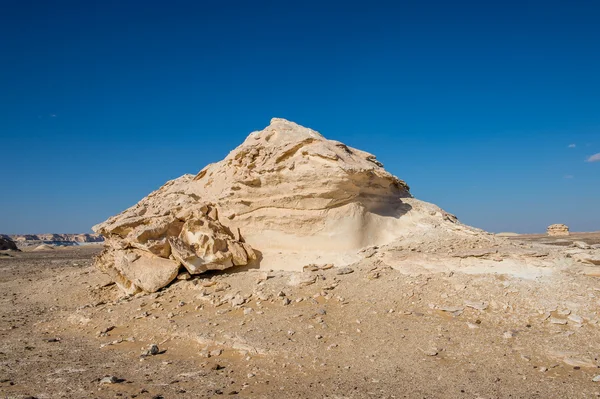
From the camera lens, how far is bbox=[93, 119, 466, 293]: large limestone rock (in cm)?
952

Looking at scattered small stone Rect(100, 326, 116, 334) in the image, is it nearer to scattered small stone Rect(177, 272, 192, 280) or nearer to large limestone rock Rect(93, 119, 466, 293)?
large limestone rock Rect(93, 119, 466, 293)

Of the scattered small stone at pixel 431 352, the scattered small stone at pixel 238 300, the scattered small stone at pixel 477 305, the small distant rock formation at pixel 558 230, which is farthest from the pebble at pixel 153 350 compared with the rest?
the small distant rock formation at pixel 558 230

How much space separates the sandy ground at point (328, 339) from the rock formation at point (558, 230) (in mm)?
41195

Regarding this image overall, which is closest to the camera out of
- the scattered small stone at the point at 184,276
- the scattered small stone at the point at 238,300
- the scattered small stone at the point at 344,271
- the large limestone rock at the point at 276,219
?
the scattered small stone at the point at 238,300

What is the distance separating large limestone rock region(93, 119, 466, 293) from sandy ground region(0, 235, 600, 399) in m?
0.70

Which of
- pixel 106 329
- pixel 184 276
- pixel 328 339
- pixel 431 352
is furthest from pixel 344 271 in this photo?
pixel 106 329

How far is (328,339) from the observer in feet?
21.1

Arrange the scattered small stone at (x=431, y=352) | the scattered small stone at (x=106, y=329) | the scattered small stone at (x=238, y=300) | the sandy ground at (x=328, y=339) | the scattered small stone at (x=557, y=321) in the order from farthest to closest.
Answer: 1. the scattered small stone at (x=238, y=300)
2. the scattered small stone at (x=106, y=329)
3. the scattered small stone at (x=557, y=321)
4. the scattered small stone at (x=431, y=352)
5. the sandy ground at (x=328, y=339)

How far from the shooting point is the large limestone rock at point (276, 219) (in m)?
9.52

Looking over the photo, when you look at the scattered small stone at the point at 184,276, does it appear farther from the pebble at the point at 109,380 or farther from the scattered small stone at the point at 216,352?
the pebble at the point at 109,380

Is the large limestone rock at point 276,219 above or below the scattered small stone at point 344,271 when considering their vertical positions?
above

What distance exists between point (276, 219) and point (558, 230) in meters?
42.9

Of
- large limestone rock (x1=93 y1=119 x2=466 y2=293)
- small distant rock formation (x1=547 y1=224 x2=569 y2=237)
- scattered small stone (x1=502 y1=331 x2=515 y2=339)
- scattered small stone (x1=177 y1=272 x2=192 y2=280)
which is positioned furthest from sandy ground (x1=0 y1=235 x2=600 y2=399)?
small distant rock formation (x1=547 y1=224 x2=569 y2=237)

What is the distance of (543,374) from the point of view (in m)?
5.28
